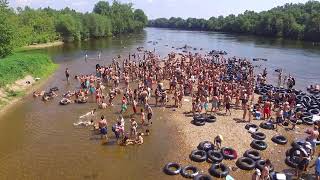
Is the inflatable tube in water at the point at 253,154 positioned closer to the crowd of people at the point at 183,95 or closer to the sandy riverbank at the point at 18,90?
the crowd of people at the point at 183,95

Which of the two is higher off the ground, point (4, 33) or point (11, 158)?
point (4, 33)

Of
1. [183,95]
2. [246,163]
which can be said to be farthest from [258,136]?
[183,95]

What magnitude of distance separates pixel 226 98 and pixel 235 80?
11.6 metres

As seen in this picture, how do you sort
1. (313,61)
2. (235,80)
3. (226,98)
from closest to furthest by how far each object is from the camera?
(226,98) < (235,80) < (313,61)

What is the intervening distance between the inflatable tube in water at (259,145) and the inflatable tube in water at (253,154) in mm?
1117

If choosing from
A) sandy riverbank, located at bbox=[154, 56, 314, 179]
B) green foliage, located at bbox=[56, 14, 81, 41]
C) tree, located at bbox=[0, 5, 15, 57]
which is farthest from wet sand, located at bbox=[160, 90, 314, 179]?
green foliage, located at bbox=[56, 14, 81, 41]

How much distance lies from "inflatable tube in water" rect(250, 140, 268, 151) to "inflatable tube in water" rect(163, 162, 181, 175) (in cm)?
592

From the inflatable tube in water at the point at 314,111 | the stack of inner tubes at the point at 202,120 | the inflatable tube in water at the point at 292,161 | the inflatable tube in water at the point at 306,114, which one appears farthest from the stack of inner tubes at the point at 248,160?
the inflatable tube in water at the point at 314,111

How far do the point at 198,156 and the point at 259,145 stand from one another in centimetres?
457

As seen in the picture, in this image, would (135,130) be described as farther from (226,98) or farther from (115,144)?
(226,98)

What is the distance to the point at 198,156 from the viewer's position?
2230 cm

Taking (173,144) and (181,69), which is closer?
(173,144)

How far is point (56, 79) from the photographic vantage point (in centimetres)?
4722

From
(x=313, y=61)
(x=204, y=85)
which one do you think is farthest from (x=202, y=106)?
(x=313, y=61)
